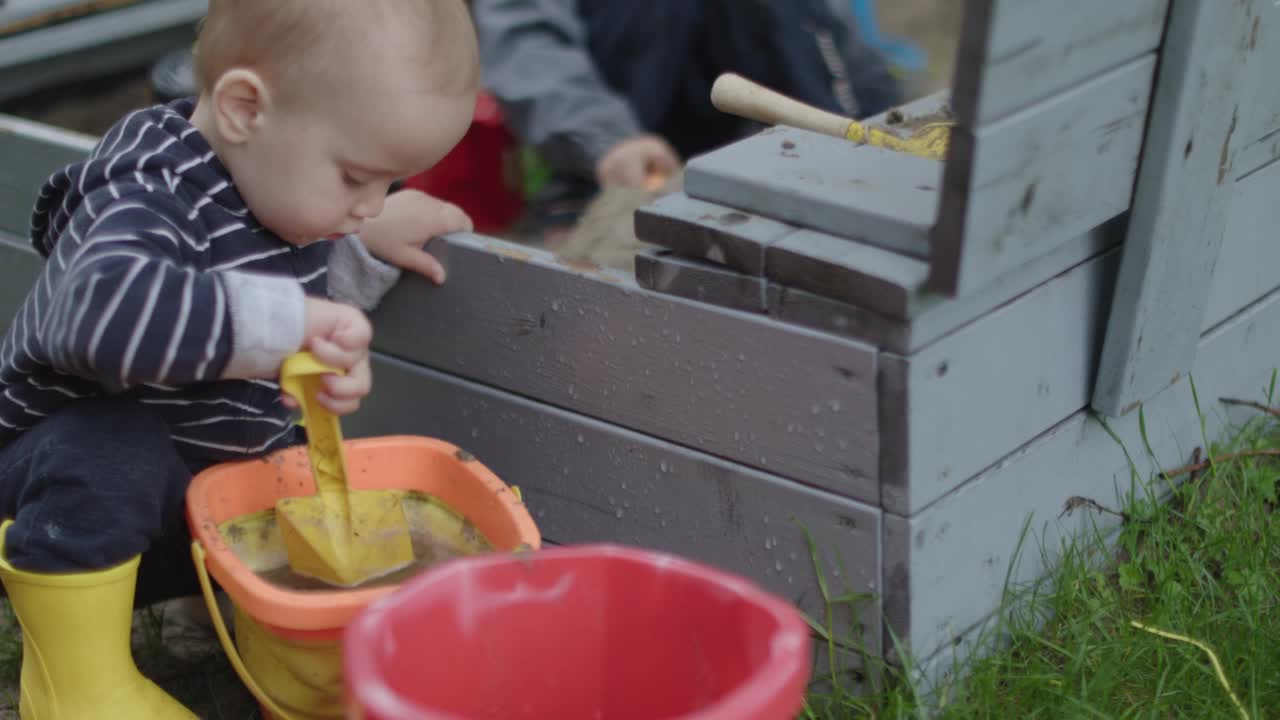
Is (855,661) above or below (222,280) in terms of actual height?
below

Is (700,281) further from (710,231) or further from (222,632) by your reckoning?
(222,632)

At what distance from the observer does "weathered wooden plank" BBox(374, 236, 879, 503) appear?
133cm

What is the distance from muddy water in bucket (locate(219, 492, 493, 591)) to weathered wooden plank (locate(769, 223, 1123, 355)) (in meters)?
0.37

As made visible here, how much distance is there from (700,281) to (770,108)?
312 millimetres

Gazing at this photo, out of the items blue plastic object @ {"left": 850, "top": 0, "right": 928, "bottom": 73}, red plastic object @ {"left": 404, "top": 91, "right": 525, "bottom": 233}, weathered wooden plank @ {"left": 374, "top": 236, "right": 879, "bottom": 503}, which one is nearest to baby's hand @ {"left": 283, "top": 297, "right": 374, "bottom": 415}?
weathered wooden plank @ {"left": 374, "top": 236, "right": 879, "bottom": 503}

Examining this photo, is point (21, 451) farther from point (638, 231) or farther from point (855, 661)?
point (855, 661)

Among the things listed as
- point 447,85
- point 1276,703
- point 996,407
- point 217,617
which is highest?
point 447,85

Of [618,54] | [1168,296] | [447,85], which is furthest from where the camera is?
[618,54]

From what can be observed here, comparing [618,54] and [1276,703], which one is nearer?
[1276,703]

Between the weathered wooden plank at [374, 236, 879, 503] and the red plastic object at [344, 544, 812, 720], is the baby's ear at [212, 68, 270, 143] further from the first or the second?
the red plastic object at [344, 544, 812, 720]

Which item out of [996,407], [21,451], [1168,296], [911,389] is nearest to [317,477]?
[21,451]

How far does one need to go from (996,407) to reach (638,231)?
1.25 feet

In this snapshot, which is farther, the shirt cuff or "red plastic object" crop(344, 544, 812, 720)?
the shirt cuff

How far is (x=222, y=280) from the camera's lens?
122cm
